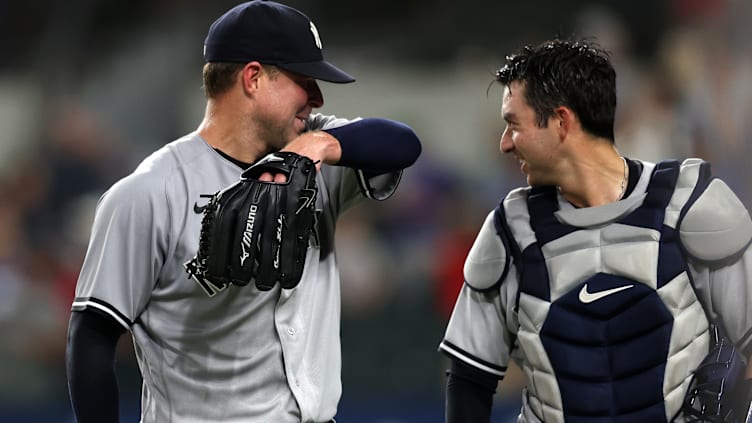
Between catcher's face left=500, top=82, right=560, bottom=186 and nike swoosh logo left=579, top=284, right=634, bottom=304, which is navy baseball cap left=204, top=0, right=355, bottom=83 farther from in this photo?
nike swoosh logo left=579, top=284, right=634, bottom=304

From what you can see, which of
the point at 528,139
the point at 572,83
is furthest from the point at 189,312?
the point at 572,83

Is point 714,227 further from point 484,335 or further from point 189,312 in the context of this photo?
point 189,312

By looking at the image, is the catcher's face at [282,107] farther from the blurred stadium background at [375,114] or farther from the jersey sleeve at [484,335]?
the blurred stadium background at [375,114]

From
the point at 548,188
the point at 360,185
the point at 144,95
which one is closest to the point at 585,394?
the point at 548,188

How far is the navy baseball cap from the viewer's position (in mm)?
1628

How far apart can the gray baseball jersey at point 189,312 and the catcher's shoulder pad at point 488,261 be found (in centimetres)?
28

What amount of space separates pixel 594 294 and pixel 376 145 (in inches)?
16.6

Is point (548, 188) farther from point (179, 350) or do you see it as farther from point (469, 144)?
point (469, 144)

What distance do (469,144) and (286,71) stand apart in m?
3.22

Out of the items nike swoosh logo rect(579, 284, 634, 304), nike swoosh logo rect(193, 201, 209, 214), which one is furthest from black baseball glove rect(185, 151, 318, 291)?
nike swoosh logo rect(579, 284, 634, 304)

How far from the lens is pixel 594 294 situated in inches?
64.4

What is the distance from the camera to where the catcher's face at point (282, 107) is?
1638mm

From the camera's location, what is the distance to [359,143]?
162 cm

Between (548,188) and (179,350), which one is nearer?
(179,350)
